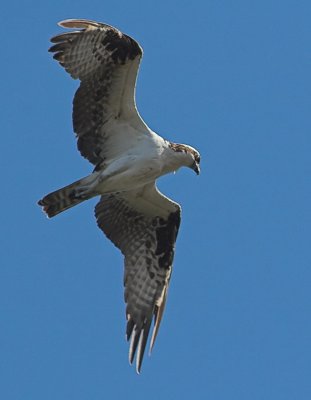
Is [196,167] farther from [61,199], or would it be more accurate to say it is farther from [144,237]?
[61,199]

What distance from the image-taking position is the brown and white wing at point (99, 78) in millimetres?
13977

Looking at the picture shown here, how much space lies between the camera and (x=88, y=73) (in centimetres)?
1417

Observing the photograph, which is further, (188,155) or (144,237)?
(144,237)

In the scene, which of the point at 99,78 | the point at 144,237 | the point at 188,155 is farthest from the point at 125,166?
the point at 144,237

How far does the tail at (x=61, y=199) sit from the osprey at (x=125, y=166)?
0.04 feet

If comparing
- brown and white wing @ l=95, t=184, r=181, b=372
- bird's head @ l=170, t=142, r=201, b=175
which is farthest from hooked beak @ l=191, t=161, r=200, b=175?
brown and white wing @ l=95, t=184, r=181, b=372

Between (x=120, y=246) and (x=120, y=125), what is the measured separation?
177cm

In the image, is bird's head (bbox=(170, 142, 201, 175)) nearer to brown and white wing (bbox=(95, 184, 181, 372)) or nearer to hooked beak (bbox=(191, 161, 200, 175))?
hooked beak (bbox=(191, 161, 200, 175))

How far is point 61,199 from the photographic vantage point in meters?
14.3

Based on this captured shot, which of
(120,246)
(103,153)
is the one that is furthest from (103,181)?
(120,246)

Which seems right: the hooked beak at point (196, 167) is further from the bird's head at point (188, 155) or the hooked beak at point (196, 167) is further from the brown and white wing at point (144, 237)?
the brown and white wing at point (144, 237)

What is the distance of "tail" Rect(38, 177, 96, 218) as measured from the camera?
14250mm

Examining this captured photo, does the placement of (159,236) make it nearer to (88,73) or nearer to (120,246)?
(120,246)

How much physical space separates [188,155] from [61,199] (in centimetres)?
157
